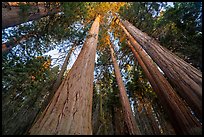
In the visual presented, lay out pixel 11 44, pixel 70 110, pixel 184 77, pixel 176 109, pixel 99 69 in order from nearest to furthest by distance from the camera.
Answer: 1. pixel 70 110
2. pixel 184 77
3. pixel 176 109
4. pixel 11 44
5. pixel 99 69

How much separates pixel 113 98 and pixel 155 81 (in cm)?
496

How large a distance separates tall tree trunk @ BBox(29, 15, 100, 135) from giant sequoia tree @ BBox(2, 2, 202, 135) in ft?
0.03

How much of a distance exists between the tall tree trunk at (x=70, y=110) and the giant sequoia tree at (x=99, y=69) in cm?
1

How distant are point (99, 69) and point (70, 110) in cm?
937

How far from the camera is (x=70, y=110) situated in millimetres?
2334

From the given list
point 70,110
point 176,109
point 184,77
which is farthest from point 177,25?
point 70,110

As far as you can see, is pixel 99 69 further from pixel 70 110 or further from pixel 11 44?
pixel 70 110

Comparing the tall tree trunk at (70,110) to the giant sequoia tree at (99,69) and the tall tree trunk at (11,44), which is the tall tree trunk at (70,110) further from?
the tall tree trunk at (11,44)

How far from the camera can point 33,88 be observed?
296 inches

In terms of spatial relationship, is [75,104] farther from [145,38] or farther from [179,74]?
[145,38]

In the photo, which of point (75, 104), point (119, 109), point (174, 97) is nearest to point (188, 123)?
point (174, 97)

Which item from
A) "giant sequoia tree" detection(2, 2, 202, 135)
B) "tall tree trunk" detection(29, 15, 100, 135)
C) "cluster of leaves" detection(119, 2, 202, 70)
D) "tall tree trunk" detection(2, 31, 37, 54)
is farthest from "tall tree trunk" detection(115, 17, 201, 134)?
"tall tree trunk" detection(2, 31, 37, 54)

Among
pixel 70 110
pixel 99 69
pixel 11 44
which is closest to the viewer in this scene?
pixel 70 110

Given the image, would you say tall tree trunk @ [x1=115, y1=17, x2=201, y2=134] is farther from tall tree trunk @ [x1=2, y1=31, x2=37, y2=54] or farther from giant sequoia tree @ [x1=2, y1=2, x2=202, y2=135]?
tall tree trunk @ [x1=2, y1=31, x2=37, y2=54]
